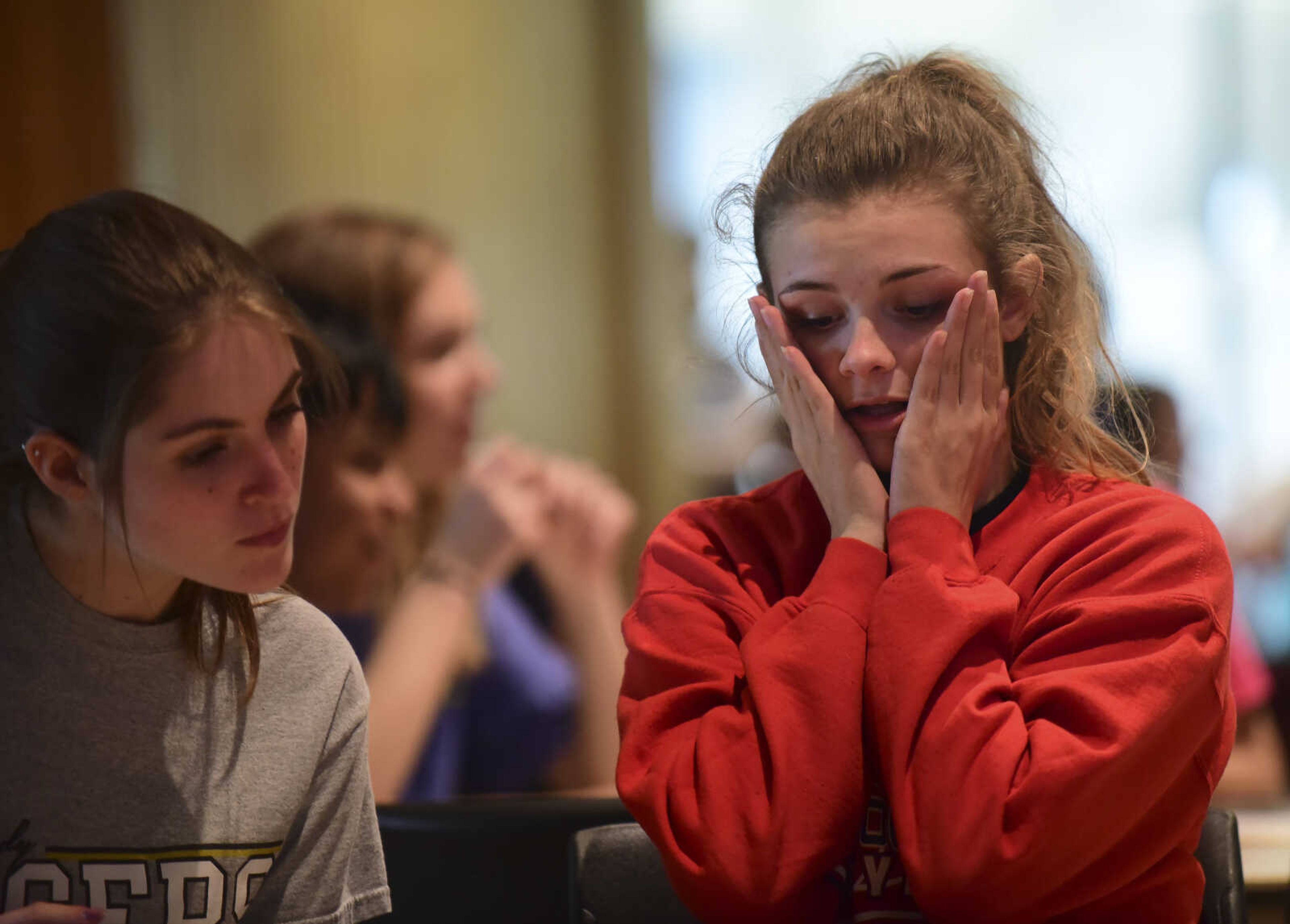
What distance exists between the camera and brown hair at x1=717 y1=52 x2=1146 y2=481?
93cm

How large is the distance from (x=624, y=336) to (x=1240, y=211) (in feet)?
5.67

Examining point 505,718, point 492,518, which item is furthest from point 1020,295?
point 505,718

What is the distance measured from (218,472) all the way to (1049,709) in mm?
565

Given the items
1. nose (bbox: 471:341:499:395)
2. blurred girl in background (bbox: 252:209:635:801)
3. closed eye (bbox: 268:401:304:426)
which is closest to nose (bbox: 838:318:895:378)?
closed eye (bbox: 268:401:304:426)

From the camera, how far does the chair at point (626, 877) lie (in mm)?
1058

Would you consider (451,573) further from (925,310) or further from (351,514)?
(925,310)

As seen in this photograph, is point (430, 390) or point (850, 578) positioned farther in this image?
point (430, 390)

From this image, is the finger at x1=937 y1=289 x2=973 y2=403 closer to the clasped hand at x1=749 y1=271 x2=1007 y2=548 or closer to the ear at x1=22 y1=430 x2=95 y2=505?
the clasped hand at x1=749 y1=271 x2=1007 y2=548

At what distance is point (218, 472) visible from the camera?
90 cm

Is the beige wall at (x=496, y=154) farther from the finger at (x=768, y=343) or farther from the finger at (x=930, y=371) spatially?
the finger at (x=930, y=371)

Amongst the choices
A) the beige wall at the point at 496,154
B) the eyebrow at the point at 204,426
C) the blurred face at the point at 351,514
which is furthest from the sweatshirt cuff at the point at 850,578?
the beige wall at the point at 496,154

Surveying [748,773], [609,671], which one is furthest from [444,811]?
[609,671]

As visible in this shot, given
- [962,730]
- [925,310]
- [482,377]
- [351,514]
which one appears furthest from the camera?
[482,377]

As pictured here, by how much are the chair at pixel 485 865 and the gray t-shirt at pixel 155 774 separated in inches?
6.4
